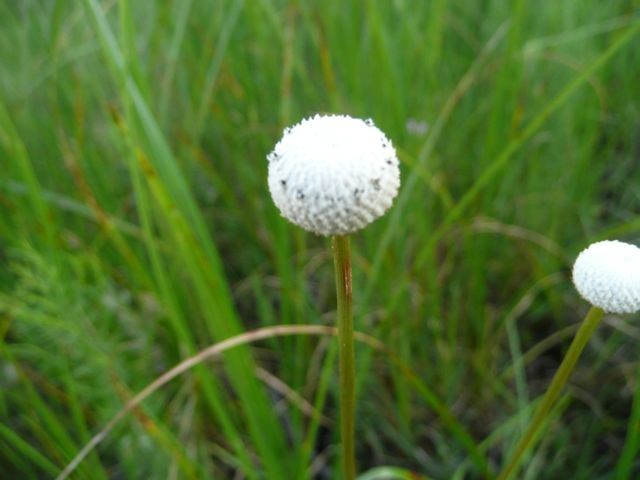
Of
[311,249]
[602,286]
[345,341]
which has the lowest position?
[345,341]

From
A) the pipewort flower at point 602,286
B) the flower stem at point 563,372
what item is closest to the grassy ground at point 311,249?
the flower stem at point 563,372

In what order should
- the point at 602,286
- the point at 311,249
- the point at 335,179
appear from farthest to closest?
the point at 311,249 → the point at 602,286 → the point at 335,179

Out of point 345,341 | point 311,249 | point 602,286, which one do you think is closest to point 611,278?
point 602,286

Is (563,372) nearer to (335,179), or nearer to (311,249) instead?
(335,179)

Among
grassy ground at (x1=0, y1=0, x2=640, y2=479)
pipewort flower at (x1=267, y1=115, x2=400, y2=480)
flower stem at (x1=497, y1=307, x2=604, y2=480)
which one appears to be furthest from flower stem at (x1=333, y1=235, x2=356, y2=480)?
grassy ground at (x1=0, y1=0, x2=640, y2=479)

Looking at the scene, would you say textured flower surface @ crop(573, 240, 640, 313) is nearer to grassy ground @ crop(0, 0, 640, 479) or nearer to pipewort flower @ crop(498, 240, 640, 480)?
pipewort flower @ crop(498, 240, 640, 480)

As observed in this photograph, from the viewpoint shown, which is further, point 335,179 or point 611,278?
point 611,278
